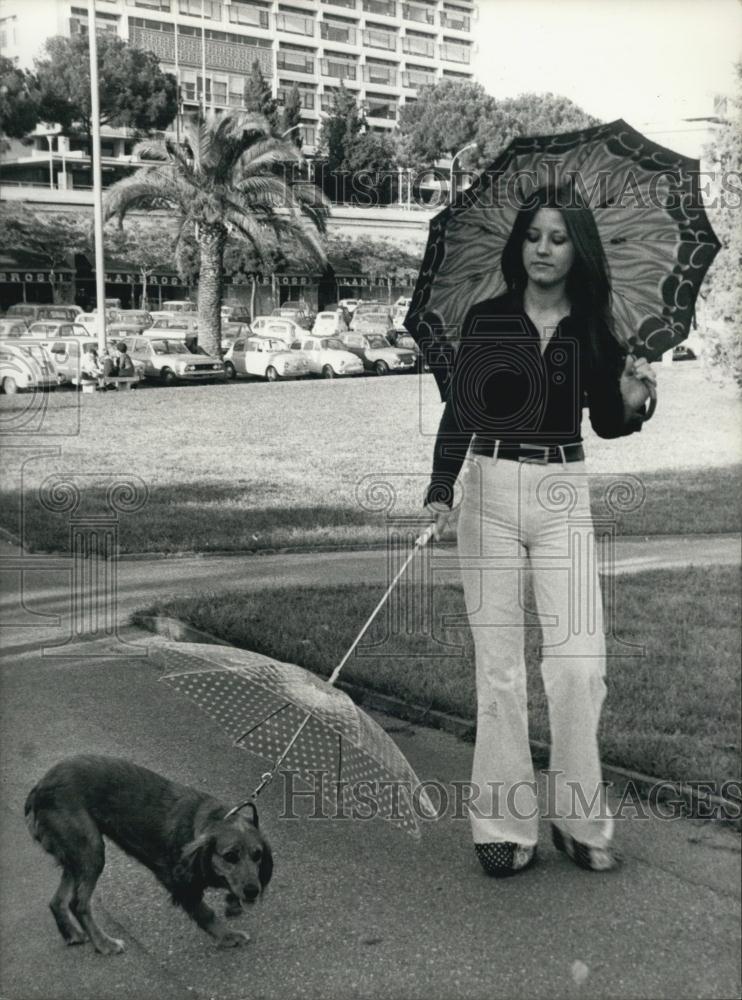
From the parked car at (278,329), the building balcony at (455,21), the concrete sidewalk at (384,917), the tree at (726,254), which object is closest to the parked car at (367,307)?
the parked car at (278,329)

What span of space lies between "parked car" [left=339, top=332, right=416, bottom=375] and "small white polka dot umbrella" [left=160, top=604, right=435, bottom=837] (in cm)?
119

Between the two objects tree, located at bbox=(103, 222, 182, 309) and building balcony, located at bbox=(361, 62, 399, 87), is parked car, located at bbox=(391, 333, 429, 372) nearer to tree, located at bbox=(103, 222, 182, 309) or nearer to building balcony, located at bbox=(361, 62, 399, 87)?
building balcony, located at bbox=(361, 62, 399, 87)

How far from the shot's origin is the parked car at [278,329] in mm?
4794

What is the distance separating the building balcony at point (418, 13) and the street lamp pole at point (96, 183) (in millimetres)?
1058

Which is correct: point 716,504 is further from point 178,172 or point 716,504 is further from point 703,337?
point 178,172

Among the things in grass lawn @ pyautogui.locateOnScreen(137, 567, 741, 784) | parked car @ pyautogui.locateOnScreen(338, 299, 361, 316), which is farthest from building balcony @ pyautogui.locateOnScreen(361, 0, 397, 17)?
grass lawn @ pyautogui.locateOnScreen(137, 567, 741, 784)

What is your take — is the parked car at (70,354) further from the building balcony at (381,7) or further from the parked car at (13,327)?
the building balcony at (381,7)

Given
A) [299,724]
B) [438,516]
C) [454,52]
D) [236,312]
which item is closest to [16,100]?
[236,312]

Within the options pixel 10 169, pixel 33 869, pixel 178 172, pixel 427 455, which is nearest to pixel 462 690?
pixel 427 455

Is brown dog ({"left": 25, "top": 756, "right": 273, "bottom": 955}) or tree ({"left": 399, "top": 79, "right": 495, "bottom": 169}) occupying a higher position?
tree ({"left": 399, "top": 79, "right": 495, "bottom": 169})

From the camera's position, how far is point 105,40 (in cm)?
419

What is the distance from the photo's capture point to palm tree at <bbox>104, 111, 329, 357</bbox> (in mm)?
4359

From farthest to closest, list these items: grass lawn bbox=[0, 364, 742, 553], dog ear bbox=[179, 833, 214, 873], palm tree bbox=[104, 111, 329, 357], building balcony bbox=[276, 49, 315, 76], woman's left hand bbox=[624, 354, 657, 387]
Result: grass lawn bbox=[0, 364, 742, 553] → palm tree bbox=[104, 111, 329, 357] → building balcony bbox=[276, 49, 315, 76] → woman's left hand bbox=[624, 354, 657, 387] → dog ear bbox=[179, 833, 214, 873]

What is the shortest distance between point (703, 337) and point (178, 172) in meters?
2.05
